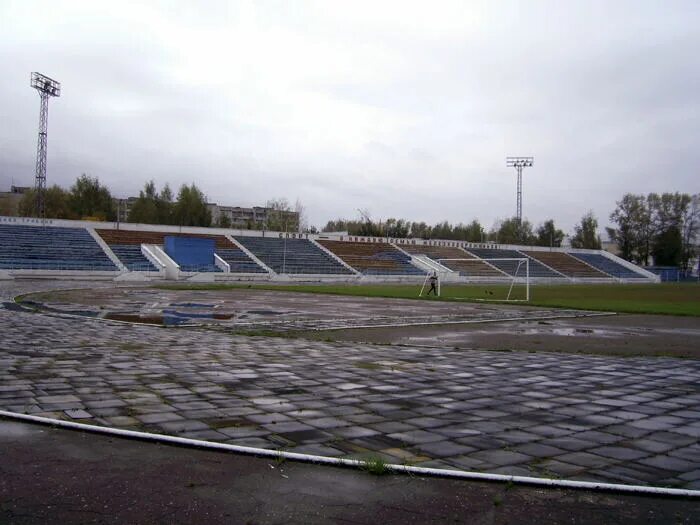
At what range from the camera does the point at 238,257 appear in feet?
196

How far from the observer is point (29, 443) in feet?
16.0

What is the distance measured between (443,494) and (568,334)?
12683mm

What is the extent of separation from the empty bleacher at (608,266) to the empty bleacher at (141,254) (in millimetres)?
48141

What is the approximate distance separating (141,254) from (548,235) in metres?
90.8

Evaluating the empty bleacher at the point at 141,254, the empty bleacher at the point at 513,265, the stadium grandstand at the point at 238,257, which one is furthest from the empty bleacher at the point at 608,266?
the empty bleacher at the point at 141,254

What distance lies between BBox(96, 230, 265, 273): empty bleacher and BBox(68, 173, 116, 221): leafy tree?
96.3 ft

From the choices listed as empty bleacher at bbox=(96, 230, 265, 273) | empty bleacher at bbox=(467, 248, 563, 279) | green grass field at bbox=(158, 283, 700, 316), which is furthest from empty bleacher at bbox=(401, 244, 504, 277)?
green grass field at bbox=(158, 283, 700, 316)

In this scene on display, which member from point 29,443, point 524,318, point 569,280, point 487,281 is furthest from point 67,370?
point 569,280

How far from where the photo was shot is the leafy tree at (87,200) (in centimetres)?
8631

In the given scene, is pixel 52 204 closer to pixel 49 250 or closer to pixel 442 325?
pixel 49 250

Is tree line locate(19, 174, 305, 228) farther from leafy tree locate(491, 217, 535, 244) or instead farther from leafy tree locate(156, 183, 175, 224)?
leafy tree locate(491, 217, 535, 244)

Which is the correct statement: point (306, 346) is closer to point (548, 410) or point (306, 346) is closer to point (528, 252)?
point (548, 410)

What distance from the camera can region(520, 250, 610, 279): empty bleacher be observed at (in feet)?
249

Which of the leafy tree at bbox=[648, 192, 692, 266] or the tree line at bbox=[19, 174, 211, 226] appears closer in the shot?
the tree line at bbox=[19, 174, 211, 226]
